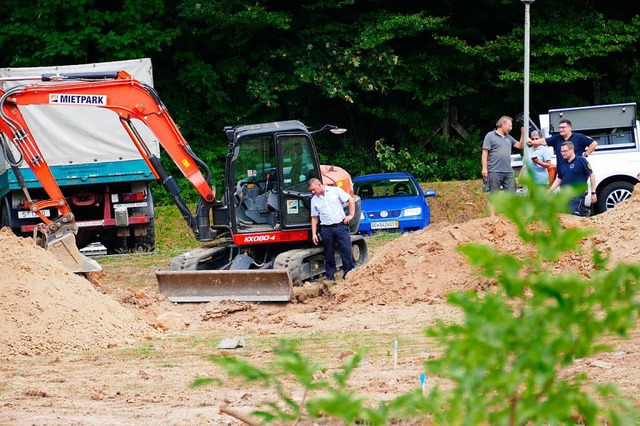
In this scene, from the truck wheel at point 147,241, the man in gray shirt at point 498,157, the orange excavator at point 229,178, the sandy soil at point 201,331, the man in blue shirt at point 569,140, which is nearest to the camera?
the sandy soil at point 201,331

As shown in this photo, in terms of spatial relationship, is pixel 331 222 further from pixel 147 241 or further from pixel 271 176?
pixel 147 241

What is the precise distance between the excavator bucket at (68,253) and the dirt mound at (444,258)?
137 inches

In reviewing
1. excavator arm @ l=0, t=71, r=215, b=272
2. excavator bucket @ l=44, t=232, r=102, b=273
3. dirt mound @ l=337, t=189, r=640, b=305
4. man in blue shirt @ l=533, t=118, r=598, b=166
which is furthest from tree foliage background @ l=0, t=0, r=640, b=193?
excavator bucket @ l=44, t=232, r=102, b=273

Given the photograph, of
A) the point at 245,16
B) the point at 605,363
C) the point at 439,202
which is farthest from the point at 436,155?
the point at 605,363

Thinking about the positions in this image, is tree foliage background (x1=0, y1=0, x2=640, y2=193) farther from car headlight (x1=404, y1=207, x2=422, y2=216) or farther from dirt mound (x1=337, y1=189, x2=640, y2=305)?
dirt mound (x1=337, y1=189, x2=640, y2=305)

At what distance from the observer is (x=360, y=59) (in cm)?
2917

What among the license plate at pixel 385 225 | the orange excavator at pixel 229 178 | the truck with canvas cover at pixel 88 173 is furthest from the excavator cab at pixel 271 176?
the license plate at pixel 385 225

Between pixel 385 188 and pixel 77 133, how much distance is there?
21.2ft

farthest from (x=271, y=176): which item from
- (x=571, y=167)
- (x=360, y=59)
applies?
(x=360, y=59)

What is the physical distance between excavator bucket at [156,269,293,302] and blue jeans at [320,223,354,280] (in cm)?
139

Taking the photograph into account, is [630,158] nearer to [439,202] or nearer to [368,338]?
[439,202]

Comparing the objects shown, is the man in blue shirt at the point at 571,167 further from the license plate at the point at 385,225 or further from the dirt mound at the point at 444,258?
the license plate at the point at 385,225

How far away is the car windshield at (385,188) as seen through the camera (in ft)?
74.8

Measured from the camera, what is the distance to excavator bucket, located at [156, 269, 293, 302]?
14.3 metres
